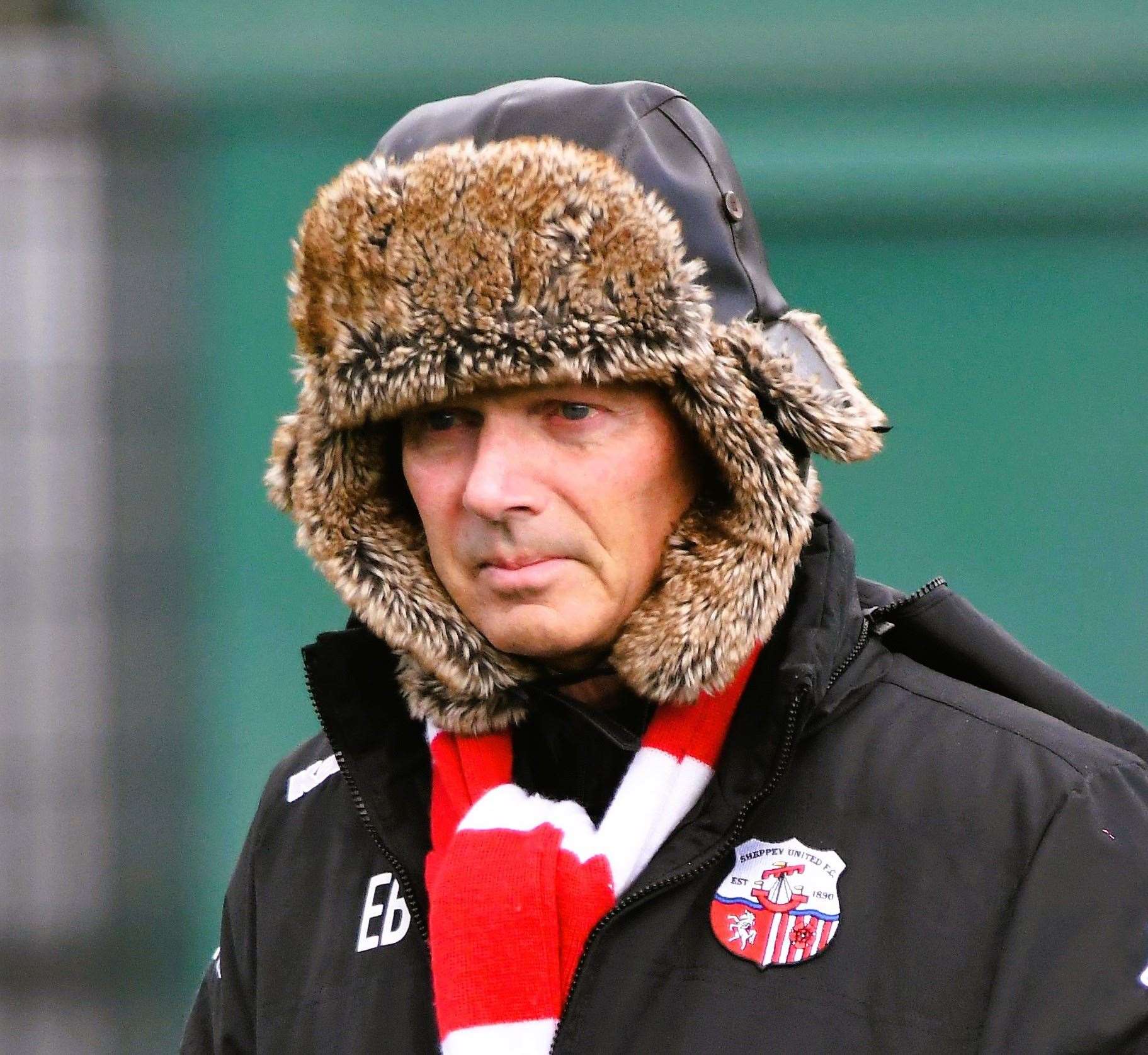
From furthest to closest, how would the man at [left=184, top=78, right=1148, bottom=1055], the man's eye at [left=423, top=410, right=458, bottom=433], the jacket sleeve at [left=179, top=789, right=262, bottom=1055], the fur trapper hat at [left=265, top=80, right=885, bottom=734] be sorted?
the jacket sleeve at [left=179, top=789, right=262, bottom=1055] < the man's eye at [left=423, top=410, right=458, bottom=433] < the fur trapper hat at [left=265, top=80, right=885, bottom=734] < the man at [left=184, top=78, right=1148, bottom=1055]

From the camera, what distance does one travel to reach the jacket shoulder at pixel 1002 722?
1.60 metres

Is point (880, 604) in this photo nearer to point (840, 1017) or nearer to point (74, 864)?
point (840, 1017)

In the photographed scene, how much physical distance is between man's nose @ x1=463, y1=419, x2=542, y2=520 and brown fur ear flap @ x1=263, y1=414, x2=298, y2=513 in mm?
311

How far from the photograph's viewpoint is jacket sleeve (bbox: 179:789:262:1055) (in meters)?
1.92

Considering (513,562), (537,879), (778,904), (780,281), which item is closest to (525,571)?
(513,562)

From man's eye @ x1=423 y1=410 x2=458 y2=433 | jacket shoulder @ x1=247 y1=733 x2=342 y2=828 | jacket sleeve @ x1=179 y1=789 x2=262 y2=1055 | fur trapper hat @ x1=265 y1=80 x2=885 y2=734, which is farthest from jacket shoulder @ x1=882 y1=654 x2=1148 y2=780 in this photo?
jacket sleeve @ x1=179 y1=789 x2=262 y2=1055

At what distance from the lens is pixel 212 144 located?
390 centimetres

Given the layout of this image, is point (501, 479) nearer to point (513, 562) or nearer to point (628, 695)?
point (513, 562)

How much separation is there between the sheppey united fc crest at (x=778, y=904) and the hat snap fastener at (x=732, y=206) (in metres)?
0.66

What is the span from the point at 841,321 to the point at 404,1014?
2.36 m

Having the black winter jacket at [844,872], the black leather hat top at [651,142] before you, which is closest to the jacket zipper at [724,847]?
the black winter jacket at [844,872]

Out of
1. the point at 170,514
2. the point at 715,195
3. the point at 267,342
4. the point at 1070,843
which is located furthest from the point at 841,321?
the point at 1070,843

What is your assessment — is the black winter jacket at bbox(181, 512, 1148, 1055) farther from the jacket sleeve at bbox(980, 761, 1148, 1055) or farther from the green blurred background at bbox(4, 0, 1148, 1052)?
the green blurred background at bbox(4, 0, 1148, 1052)

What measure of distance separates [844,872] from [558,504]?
1.51 feet
